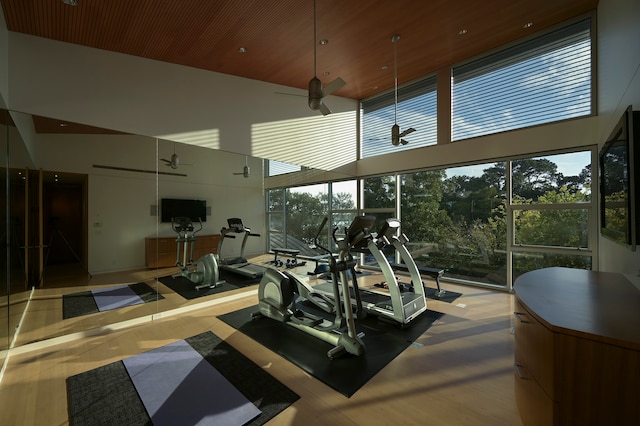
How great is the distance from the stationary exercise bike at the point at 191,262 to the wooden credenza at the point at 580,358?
4581 millimetres

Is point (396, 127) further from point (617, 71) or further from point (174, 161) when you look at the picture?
point (174, 161)

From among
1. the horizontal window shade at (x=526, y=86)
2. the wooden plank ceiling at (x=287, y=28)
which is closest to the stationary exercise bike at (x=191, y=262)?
the wooden plank ceiling at (x=287, y=28)

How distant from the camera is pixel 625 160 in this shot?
204cm

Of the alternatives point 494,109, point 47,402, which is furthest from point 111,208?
point 494,109

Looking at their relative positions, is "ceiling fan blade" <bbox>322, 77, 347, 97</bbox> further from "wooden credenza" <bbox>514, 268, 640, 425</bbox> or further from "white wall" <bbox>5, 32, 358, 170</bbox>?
"white wall" <bbox>5, 32, 358, 170</bbox>

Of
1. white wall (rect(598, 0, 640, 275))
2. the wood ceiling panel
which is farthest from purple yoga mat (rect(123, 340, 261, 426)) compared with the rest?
the wood ceiling panel

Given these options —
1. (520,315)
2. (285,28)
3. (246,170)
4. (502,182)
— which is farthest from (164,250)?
(502,182)

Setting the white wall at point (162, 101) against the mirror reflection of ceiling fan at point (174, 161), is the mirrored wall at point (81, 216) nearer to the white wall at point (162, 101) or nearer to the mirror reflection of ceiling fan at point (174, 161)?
the mirror reflection of ceiling fan at point (174, 161)

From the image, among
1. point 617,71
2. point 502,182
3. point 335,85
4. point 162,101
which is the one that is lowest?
point 502,182

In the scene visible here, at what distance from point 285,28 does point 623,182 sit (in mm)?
4279

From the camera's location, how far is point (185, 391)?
7.94 feet

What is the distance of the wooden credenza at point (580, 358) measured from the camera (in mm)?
1225

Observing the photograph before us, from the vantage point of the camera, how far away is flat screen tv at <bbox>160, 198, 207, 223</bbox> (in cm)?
440

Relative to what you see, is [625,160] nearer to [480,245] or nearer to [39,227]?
[480,245]
